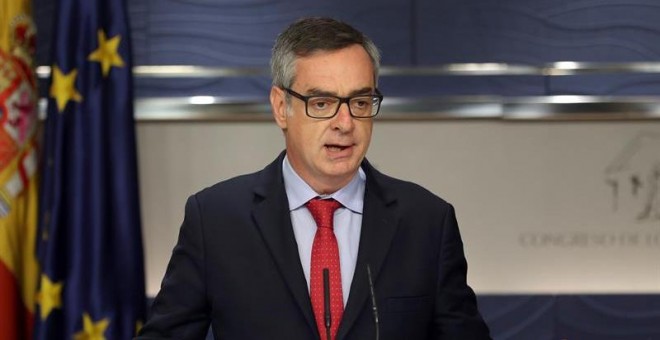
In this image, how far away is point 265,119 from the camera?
434cm

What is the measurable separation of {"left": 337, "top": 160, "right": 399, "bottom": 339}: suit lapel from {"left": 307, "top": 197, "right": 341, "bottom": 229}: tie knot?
0.06 m

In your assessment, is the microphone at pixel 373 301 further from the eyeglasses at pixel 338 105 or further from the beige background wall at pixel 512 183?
the beige background wall at pixel 512 183

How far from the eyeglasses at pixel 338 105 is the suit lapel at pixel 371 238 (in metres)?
0.22

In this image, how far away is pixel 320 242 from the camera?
6.90 ft

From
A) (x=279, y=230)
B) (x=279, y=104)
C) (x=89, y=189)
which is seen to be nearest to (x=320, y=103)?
(x=279, y=104)

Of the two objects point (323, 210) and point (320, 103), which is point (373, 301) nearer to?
point (323, 210)

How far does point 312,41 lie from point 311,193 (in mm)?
326

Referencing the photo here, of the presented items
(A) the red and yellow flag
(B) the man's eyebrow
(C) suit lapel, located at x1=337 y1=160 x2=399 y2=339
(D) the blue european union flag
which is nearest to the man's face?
(B) the man's eyebrow

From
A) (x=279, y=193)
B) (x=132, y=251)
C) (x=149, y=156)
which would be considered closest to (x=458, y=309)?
(x=279, y=193)

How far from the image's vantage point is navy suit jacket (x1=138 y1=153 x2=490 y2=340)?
→ 2037 millimetres

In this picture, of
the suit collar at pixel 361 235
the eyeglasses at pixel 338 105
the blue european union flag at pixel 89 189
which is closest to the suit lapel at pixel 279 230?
the suit collar at pixel 361 235

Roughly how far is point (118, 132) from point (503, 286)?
1680 millimetres

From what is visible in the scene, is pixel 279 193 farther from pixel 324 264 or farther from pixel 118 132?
pixel 118 132

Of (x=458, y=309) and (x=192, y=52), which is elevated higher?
(x=192, y=52)
